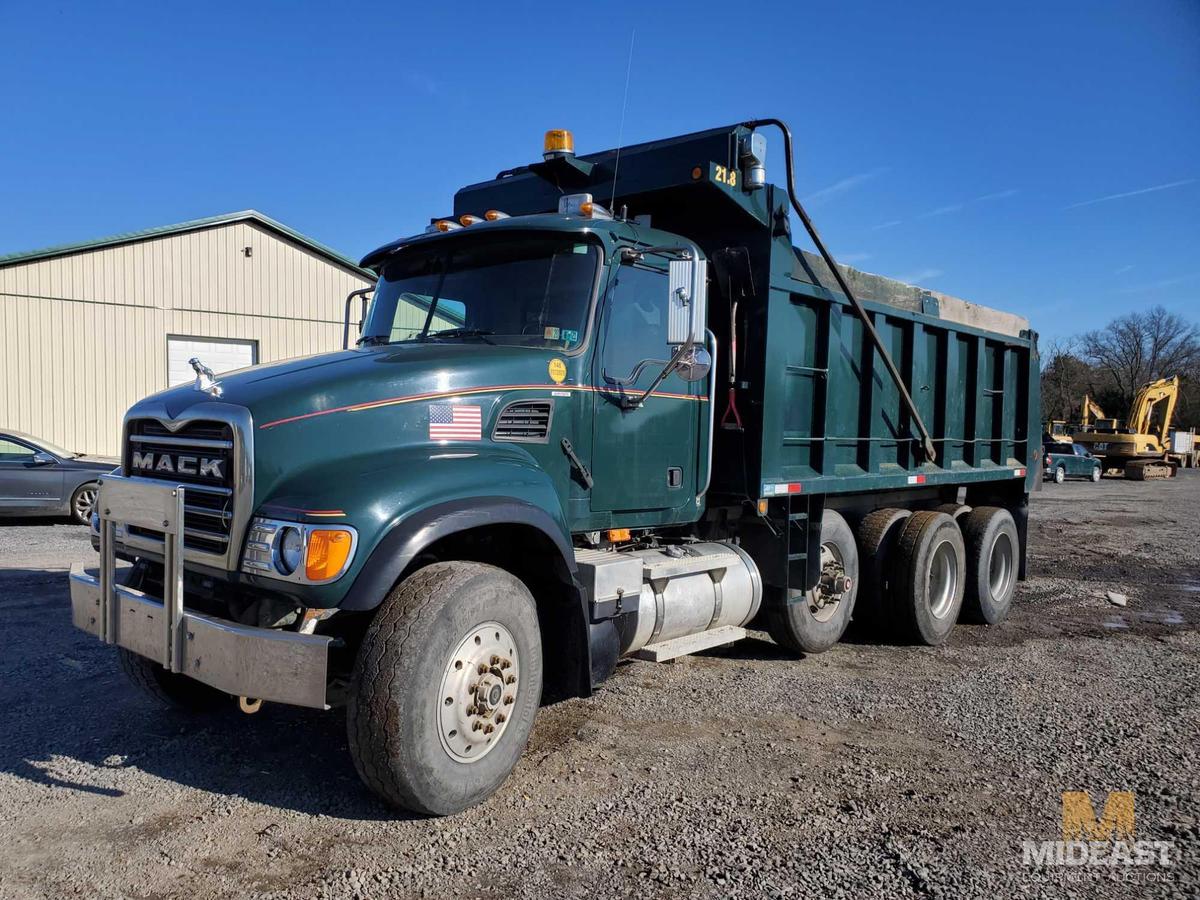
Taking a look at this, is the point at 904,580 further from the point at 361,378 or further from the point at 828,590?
the point at 361,378

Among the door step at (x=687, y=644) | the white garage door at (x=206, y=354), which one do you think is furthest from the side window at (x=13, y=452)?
the door step at (x=687, y=644)

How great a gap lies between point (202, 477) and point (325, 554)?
0.83 metres

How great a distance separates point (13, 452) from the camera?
12602 millimetres

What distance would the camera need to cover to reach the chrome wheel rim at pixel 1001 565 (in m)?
8.52

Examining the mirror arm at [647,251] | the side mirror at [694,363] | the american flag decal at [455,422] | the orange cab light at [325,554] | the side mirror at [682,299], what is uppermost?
the mirror arm at [647,251]

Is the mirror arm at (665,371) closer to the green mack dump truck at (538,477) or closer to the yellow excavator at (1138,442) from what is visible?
the green mack dump truck at (538,477)

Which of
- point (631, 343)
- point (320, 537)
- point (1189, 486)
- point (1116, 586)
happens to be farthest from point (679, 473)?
point (1189, 486)

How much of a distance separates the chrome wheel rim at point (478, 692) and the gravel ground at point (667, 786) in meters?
0.32

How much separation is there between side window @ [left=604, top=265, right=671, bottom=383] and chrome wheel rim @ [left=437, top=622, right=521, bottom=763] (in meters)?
1.64

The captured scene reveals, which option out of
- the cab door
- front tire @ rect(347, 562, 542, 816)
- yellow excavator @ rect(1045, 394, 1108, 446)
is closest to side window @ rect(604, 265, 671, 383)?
the cab door

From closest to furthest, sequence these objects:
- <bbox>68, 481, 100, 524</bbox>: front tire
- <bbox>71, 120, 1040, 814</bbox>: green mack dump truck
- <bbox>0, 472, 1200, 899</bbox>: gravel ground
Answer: <bbox>0, 472, 1200, 899</bbox>: gravel ground
<bbox>71, 120, 1040, 814</bbox>: green mack dump truck
<bbox>68, 481, 100, 524</bbox>: front tire

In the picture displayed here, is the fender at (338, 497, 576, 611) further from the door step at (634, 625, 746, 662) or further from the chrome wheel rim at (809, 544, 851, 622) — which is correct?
the chrome wheel rim at (809, 544, 851, 622)

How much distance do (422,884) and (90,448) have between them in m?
17.9

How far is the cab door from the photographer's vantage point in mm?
4807
